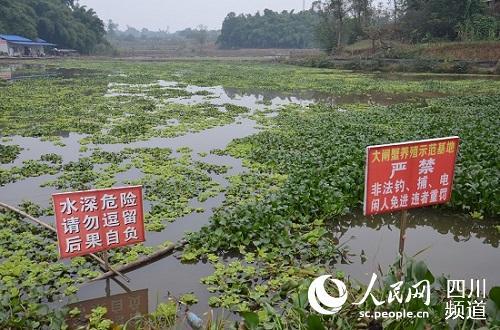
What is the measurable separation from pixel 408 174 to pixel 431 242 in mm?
2078

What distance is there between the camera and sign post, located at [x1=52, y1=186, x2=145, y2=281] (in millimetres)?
4355

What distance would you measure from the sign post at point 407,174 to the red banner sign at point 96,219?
8.25ft

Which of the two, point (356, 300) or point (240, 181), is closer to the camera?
point (356, 300)

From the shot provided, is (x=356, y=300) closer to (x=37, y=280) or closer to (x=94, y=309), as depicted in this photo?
(x=94, y=309)

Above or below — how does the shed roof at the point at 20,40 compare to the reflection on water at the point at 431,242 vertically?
above

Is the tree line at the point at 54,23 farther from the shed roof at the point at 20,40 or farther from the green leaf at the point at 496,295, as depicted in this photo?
the green leaf at the point at 496,295

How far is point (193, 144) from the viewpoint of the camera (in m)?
11.3

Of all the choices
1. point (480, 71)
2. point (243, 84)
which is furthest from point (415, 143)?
point (480, 71)

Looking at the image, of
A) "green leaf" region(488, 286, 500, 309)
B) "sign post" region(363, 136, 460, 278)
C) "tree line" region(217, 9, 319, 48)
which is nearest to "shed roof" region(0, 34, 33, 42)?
"tree line" region(217, 9, 319, 48)

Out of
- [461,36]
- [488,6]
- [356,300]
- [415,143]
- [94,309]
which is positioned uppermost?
[488,6]

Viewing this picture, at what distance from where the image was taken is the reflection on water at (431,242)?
5.09 meters

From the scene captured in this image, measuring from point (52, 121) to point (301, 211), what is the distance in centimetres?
1122

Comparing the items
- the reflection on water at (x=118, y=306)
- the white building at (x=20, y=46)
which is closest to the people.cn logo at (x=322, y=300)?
the reflection on water at (x=118, y=306)

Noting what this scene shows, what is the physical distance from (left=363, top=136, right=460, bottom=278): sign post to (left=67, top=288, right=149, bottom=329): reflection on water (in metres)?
2.54
